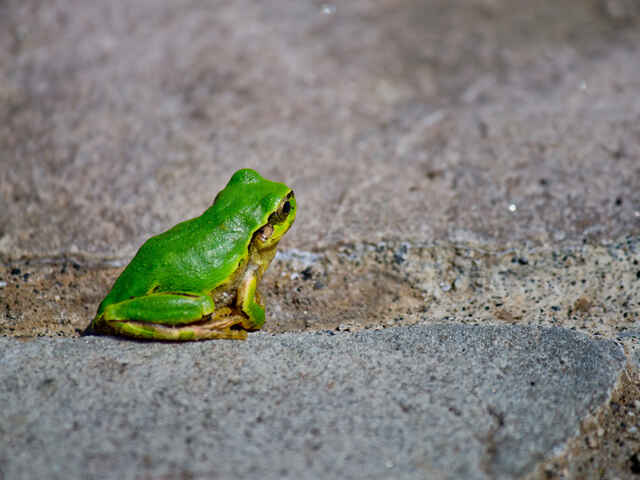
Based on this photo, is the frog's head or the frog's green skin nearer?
the frog's green skin

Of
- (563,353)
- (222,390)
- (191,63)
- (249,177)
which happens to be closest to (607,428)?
(563,353)

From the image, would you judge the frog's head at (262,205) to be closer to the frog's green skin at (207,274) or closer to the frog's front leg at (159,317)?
the frog's green skin at (207,274)

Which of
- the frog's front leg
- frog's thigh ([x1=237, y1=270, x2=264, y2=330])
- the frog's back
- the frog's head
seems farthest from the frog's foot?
the frog's head

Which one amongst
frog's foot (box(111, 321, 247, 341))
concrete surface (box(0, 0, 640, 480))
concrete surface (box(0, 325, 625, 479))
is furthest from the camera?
frog's foot (box(111, 321, 247, 341))

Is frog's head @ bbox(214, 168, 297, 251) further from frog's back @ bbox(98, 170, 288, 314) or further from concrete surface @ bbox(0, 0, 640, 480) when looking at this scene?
concrete surface @ bbox(0, 0, 640, 480)

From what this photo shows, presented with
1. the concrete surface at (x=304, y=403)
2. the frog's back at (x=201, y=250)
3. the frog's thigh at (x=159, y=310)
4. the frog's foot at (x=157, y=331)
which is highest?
the frog's back at (x=201, y=250)

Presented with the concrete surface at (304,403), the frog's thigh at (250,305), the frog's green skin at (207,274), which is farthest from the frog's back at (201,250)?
the concrete surface at (304,403)
